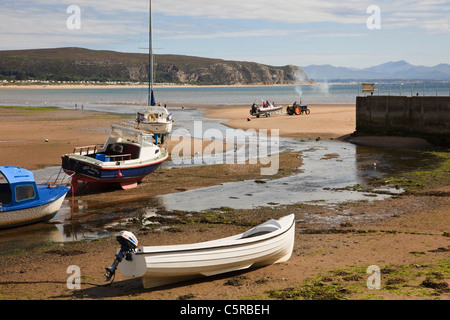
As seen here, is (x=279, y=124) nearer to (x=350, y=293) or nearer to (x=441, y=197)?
(x=441, y=197)

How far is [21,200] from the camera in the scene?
18.3 meters

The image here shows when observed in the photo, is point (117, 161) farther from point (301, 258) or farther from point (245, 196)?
point (301, 258)

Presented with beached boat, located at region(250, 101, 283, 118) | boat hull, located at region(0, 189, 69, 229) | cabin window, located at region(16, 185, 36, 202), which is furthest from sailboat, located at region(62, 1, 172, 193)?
beached boat, located at region(250, 101, 283, 118)

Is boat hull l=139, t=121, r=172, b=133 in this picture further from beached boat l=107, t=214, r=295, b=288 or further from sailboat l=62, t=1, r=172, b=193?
beached boat l=107, t=214, r=295, b=288

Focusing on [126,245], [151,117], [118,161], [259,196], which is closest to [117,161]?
[118,161]

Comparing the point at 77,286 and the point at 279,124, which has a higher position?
the point at 279,124

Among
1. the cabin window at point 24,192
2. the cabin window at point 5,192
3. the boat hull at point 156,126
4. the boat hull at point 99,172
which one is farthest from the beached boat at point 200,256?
the boat hull at point 156,126

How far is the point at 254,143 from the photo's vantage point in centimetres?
4131

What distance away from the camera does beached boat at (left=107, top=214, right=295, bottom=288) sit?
39.2 feet

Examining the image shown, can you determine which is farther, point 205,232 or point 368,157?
point 368,157

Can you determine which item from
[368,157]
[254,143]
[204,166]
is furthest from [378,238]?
[254,143]

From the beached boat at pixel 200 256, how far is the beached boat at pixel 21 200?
23.4 ft

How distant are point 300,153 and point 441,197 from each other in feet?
47.7
